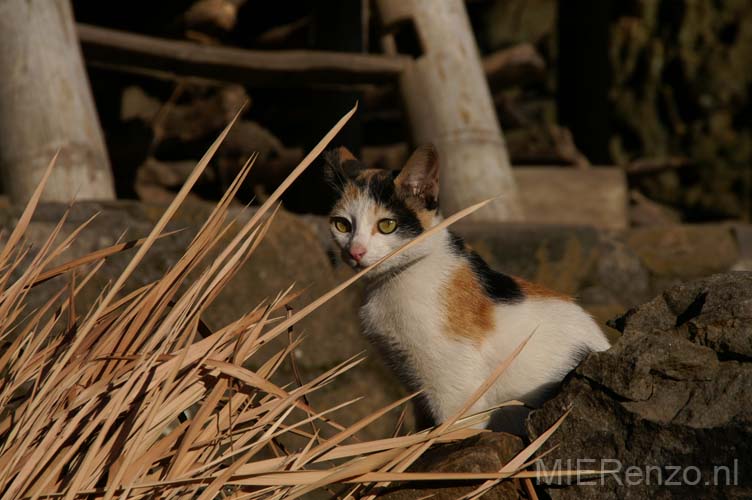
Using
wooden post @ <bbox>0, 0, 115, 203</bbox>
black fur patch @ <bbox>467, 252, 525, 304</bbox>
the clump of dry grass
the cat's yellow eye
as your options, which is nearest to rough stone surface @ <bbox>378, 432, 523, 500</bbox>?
the clump of dry grass

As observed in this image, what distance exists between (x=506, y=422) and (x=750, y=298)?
807 millimetres

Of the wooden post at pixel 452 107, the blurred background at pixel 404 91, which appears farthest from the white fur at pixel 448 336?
the blurred background at pixel 404 91

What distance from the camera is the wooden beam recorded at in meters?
4.62

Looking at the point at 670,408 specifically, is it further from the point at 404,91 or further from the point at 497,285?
the point at 404,91

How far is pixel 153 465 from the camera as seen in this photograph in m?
2.18

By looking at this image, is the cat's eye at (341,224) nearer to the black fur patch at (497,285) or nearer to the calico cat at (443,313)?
the calico cat at (443,313)

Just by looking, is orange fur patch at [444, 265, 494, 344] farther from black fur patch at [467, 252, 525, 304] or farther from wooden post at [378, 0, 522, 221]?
wooden post at [378, 0, 522, 221]

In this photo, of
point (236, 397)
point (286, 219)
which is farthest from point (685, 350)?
point (286, 219)

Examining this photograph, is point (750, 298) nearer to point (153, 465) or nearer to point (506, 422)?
point (506, 422)

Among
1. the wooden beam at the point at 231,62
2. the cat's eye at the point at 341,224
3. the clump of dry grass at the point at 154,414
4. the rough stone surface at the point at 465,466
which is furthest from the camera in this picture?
the wooden beam at the point at 231,62

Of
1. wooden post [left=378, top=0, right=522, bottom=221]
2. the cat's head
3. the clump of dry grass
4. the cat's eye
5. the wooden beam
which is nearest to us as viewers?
the clump of dry grass

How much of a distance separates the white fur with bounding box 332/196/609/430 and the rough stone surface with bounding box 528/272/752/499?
0.33 metres

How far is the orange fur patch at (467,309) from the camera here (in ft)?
8.88

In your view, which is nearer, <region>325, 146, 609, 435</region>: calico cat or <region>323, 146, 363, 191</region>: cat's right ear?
<region>325, 146, 609, 435</region>: calico cat
